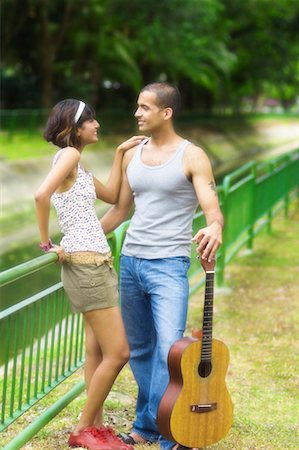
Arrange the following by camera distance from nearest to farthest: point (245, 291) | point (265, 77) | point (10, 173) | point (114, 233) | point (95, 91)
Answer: point (114, 233) < point (245, 291) < point (10, 173) < point (95, 91) < point (265, 77)

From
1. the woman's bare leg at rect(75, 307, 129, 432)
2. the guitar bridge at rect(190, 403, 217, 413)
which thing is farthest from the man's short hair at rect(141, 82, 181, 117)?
the guitar bridge at rect(190, 403, 217, 413)

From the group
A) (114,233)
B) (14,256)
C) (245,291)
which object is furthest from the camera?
(14,256)

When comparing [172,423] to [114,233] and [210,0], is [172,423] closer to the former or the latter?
[114,233]

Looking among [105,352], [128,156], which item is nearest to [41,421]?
[105,352]

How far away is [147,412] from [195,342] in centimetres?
77

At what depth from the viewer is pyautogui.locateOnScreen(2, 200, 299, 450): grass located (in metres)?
5.54

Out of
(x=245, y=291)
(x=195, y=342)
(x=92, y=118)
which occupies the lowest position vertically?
(x=245, y=291)

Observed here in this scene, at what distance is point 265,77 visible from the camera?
151 feet

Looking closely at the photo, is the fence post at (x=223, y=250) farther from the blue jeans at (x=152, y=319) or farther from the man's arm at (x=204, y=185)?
the man's arm at (x=204, y=185)

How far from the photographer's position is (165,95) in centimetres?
484

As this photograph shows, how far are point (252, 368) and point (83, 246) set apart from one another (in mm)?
2754

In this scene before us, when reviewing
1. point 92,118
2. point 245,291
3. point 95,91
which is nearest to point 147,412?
point 92,118

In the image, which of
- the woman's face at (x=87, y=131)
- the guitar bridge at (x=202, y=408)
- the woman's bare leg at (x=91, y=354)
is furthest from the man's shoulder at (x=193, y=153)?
the guitar bridge at (x=202, y=408)

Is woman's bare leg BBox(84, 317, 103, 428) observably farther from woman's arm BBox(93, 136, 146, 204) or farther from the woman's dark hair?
the woman's dark hair
